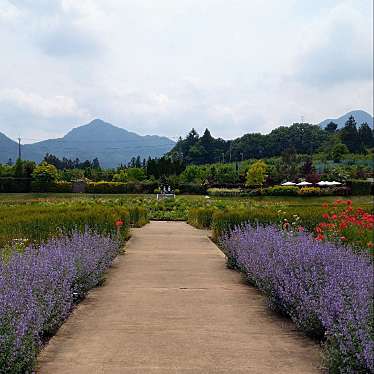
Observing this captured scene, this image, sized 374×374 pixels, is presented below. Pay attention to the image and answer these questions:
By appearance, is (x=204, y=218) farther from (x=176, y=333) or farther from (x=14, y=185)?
(x=14, y=185)

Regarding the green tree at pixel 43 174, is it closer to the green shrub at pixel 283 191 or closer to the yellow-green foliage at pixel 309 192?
the green shrub at pixel 283 191

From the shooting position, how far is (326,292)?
14.5 feet

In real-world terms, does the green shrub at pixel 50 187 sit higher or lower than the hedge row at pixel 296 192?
higher

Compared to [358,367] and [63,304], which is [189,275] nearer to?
[63,304]

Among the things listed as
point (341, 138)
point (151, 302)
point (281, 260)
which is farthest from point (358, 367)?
point (341, 138)

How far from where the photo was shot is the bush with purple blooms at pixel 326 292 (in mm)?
3539

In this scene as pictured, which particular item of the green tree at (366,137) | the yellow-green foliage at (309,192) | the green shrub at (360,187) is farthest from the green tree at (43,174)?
the green tree at (366,137)

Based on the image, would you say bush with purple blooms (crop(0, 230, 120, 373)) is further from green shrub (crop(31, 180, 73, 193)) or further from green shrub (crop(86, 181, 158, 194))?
green shrub (crop(31, 180, 73, 193))

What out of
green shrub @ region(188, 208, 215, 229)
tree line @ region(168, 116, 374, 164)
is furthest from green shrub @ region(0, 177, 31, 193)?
tree line @ region(168, 116, 374, 164)

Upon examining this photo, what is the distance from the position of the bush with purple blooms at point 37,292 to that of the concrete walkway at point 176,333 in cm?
22

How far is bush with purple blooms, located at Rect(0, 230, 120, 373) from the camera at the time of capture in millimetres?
3750

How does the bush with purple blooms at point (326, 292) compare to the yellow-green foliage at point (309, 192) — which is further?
the yellow-green foliage at point (309, 192)

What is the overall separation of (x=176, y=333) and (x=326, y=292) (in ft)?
5.05

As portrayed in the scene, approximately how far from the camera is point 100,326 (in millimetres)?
5402
